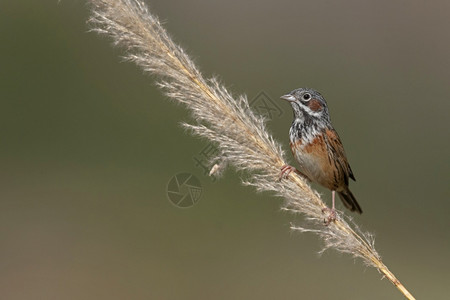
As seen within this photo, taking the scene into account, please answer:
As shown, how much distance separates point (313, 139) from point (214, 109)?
1153mm

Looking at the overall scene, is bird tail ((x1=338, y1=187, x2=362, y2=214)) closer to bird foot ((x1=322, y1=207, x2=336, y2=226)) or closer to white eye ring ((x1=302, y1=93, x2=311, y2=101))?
white eye ring ((x1=302, y1=93, x2=311, y2=101))

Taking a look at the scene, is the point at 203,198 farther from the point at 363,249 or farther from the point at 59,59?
the point at 363,249

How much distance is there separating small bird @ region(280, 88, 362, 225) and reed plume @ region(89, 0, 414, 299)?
83cm

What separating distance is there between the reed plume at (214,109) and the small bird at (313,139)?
2.72ft

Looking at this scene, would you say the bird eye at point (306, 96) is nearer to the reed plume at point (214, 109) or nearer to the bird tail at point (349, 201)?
the bird tail at point (349, 201)

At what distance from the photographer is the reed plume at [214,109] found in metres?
2.54

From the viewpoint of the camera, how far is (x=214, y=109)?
8.57ft

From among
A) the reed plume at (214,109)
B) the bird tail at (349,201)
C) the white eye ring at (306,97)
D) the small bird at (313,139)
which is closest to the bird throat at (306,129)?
the small bird at (313,139)

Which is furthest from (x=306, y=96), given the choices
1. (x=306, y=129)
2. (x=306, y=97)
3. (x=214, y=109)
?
(x=214, y=109)

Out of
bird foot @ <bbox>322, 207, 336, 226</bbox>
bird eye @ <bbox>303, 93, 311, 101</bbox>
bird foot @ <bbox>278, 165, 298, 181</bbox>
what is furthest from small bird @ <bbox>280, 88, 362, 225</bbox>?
bird foot @ <bbox>322, 207, 336, 226</bbox>

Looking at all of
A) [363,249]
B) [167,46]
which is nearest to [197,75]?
[167,46]

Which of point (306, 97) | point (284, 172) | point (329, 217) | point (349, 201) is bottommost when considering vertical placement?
point (329, 217)

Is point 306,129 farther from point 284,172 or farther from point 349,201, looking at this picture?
point 284,172

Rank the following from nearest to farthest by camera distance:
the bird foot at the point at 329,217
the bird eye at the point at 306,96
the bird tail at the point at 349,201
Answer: the bird foot at the point at 329,217
the bird eye at the point at 306,96
the bird tail at the point at 349,201
